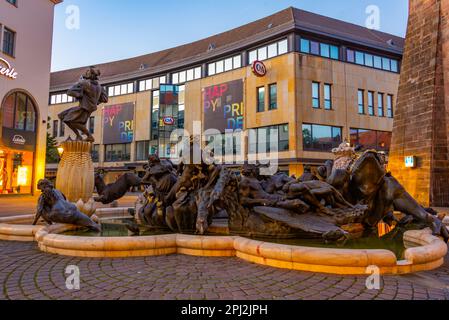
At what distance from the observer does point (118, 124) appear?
47500 mm

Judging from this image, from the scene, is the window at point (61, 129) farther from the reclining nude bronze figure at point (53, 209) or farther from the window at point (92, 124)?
the reclining nude bronze figure at point (53, 209)

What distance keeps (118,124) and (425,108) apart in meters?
40.3

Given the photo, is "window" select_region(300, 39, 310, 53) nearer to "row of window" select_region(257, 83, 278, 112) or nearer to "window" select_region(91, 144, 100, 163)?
"row of window" select_region(257, 83, 278, 112)

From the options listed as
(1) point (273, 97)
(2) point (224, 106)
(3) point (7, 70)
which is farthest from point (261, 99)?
(3) point (7, 70)

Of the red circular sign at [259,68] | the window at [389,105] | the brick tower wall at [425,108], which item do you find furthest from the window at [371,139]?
the brick tower wall at [425,108]

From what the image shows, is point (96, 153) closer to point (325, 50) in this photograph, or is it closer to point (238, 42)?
point (238, 42)

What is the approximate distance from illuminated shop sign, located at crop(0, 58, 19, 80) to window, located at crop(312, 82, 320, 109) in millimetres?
25951

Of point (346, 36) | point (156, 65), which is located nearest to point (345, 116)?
point (346, 36)

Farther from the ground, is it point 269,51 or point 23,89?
point 269,51

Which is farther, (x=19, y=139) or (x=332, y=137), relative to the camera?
(x=332, y=137)

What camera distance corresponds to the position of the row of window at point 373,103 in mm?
35344

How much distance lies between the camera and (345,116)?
34.0 meters
